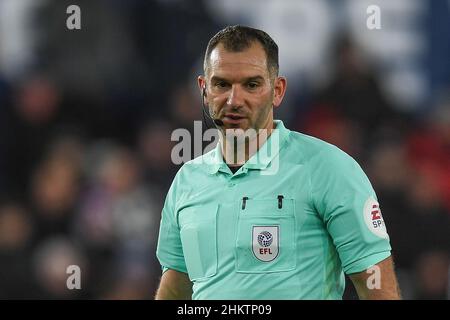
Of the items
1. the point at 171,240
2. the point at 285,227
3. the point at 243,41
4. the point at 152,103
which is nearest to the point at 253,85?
the point at 243,41

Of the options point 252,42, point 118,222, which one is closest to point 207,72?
point 252,42

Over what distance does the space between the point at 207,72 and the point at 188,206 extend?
400mm

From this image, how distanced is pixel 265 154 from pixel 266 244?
30 cm

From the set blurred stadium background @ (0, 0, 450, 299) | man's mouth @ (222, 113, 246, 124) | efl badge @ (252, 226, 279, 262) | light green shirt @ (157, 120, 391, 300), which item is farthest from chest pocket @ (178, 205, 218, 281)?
blurred stadium background @ (0, 0, 450, 299)

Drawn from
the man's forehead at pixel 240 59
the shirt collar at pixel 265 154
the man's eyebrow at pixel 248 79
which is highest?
the man's forehead at pixel 240 59

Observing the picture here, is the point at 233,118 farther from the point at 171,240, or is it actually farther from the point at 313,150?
the point at 171,240

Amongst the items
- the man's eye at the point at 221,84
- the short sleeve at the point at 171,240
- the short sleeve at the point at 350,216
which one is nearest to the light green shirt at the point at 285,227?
the short sleeve at the point at 350,216

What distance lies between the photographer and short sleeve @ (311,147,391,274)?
8.26 feet

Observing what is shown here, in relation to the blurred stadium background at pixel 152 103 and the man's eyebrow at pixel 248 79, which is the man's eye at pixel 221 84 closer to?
the man's eyebrow at pixel 248 79

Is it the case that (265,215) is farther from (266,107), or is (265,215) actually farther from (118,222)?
(118,222)

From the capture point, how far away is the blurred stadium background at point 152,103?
201 inches

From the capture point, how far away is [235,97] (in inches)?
104

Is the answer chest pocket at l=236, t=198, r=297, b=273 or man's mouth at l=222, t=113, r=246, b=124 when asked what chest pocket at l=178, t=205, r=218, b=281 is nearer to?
chest pocket at l=236, t=198, r=297, b=273

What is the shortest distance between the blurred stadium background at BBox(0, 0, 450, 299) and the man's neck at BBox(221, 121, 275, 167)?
7.27 feet
